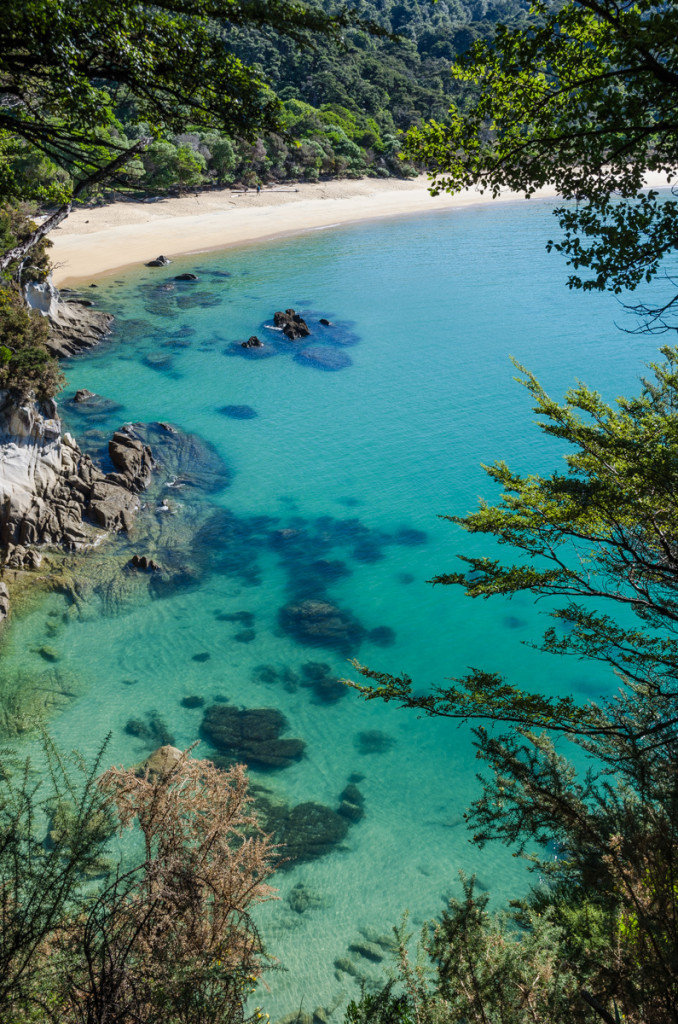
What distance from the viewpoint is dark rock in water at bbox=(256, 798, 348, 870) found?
460 inches

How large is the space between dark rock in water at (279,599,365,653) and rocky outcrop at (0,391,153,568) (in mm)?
6512

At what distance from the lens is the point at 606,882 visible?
7.96 meters

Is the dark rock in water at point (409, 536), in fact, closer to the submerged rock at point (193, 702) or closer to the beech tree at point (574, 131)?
the submerged rock at point (193, 702)

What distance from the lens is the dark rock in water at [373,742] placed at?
14.0m

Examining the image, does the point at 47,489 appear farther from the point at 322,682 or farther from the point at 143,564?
the point at 322,682

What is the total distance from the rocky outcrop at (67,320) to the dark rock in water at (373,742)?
2512cm

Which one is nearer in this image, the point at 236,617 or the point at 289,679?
the point at 289,679

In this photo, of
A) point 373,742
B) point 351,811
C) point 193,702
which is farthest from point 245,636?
point 351,811

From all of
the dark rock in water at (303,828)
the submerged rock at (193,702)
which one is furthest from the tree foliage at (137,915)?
the submerged rock at (193,702)

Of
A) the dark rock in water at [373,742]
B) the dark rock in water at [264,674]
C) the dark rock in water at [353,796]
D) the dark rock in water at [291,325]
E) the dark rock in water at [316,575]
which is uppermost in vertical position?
the dark rock in water at [291,325]

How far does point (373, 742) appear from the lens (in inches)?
559

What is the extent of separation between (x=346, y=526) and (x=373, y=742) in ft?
29.1

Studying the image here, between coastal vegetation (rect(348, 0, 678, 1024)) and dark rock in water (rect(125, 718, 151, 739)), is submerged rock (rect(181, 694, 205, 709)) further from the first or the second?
coastal vegetation (rect(348, 0, 678, 1024))

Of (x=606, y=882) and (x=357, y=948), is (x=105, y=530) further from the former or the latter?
(x=606, y=882)
